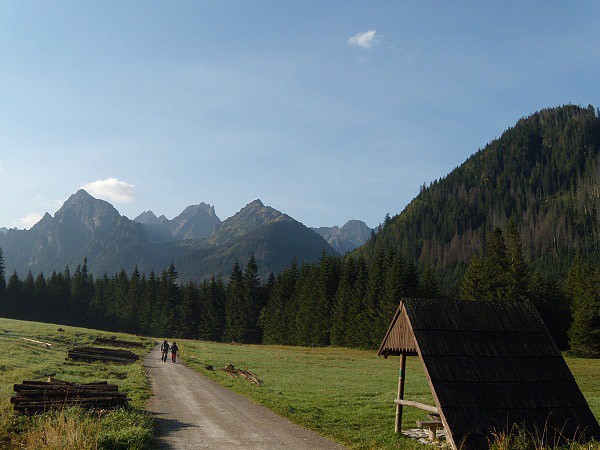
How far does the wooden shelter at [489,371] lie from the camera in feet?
50.8

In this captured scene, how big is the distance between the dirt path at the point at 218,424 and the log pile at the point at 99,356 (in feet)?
58.8

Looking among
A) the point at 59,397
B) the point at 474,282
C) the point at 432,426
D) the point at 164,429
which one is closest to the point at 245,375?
the point at 59,397

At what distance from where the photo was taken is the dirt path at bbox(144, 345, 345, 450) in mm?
16156

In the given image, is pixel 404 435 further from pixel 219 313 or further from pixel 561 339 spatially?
pixel 219 313

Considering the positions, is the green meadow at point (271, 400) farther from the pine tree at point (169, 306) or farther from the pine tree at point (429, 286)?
the pine tree at point (169, 306)

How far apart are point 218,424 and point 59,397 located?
6738mm

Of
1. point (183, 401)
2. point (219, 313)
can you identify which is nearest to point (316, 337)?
point (219, 313)

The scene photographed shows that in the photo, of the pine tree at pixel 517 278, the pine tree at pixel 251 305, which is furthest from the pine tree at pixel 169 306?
the pine tree at pixel 517 278

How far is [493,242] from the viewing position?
78562mm

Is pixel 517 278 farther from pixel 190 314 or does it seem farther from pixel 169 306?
pixel 169 306

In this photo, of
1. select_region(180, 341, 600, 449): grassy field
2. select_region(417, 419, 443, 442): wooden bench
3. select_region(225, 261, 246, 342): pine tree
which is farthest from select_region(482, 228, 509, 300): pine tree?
select_region(417, 419, 443, 442): wooden bench

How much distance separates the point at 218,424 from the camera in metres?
19.3

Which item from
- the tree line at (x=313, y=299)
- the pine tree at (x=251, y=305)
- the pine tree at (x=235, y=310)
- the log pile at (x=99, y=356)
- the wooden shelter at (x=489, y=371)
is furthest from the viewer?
the pine tree at (x=235, y=310)

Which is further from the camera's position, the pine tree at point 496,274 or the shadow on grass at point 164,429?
the pine tree at point 496,274
